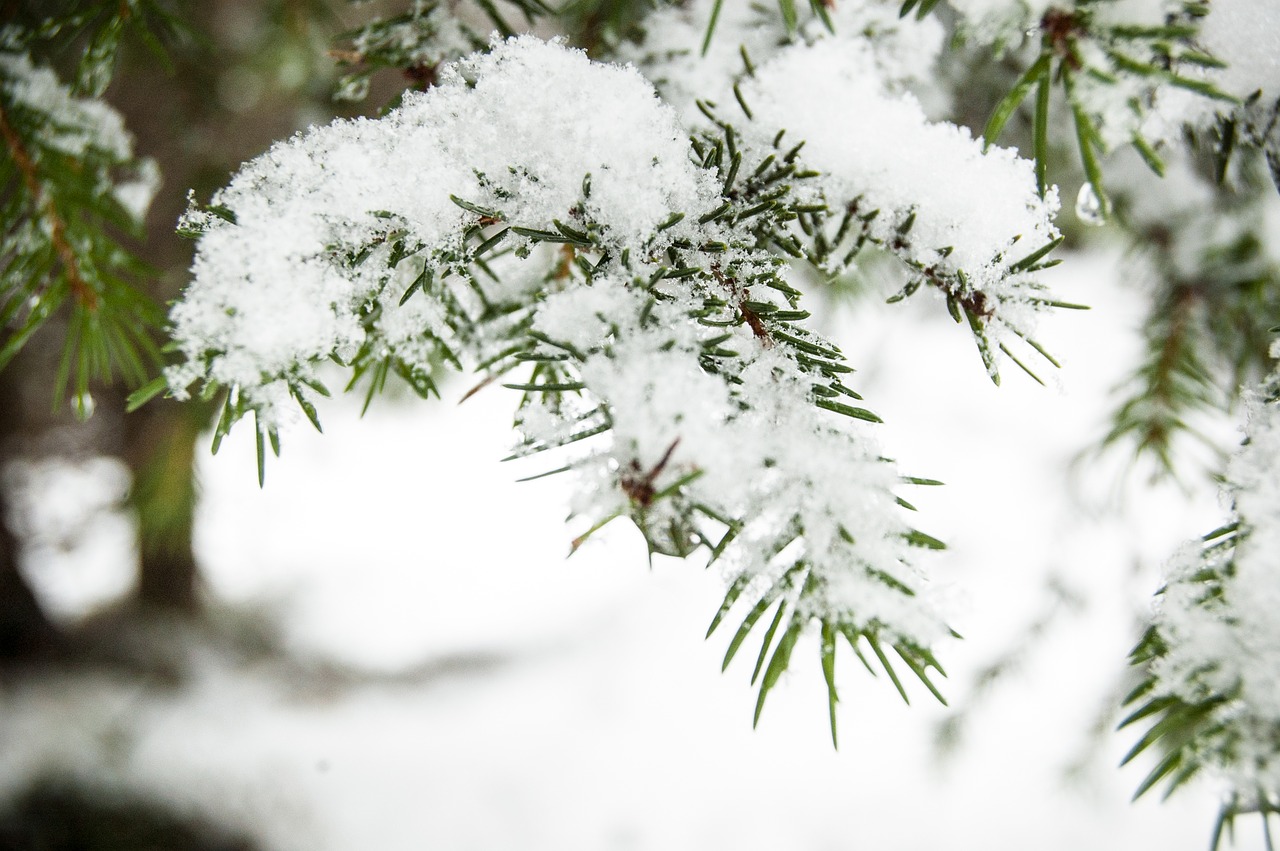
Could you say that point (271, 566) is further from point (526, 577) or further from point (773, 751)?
point (773, 751)

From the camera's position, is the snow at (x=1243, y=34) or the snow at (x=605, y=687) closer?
the snow at (x=1243, y=34)

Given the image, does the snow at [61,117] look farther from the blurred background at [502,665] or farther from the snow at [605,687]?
the snow at [605,687]

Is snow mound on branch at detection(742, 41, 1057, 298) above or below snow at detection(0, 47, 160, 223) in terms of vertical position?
below

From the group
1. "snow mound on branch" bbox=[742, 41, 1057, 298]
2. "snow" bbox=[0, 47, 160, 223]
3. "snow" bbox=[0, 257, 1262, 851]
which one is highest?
"snow" bbox=[0, 47, 160, 223]

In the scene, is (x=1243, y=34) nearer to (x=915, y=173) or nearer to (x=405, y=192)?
(x=915, y=173)

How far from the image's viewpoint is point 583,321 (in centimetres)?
36

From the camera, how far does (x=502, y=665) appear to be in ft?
8.67

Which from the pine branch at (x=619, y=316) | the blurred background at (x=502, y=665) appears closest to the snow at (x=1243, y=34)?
the pine branch at (x=619, y=316)

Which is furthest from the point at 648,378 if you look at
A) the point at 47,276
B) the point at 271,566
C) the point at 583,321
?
the point at 271,566

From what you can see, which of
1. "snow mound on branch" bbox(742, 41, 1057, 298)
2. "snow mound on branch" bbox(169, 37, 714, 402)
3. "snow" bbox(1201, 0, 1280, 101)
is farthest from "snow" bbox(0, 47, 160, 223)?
"snow" bbox(1201, 0, 1280, 101)

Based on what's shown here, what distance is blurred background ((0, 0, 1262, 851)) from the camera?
1.76 metres

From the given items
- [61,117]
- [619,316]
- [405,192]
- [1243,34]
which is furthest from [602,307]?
[61,117]

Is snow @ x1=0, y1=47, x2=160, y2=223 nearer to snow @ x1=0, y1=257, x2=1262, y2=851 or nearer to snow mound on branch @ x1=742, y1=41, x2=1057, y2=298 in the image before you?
snow mound on branch @ x1=742, y1=41, x2=1057, y2=298

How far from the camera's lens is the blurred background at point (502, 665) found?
1764mm
